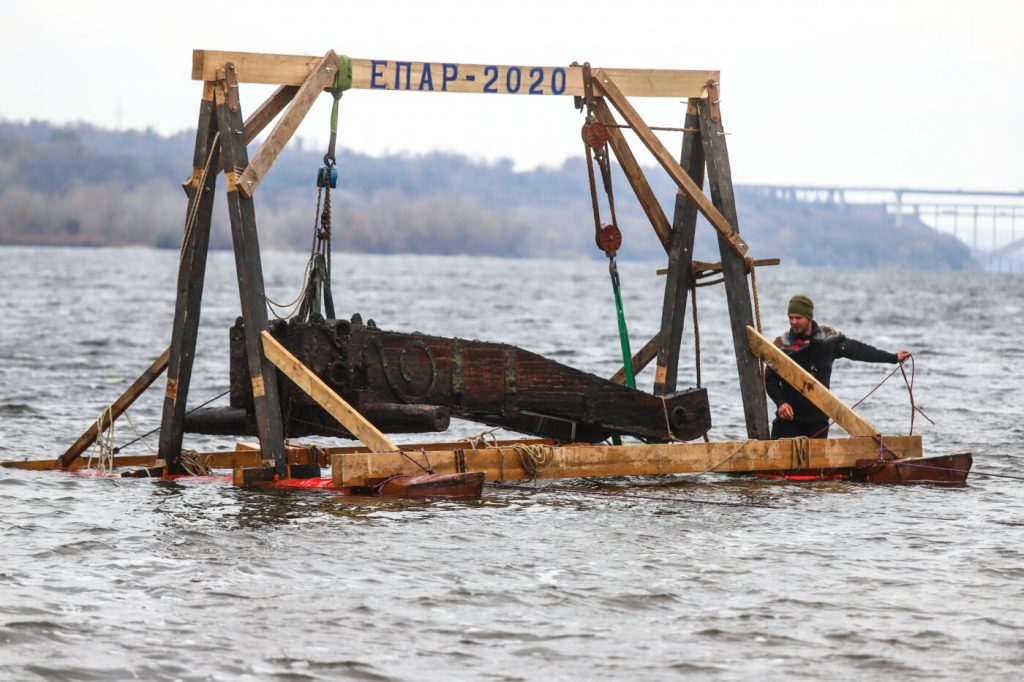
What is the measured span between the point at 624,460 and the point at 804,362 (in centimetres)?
228

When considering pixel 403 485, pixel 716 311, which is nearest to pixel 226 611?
pixel 403 485

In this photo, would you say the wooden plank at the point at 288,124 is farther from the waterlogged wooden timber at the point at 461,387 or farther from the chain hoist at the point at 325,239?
the waterlogged wooden timber at the point at 461,387

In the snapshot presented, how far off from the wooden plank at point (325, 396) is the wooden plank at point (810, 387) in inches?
136

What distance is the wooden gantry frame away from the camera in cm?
1095

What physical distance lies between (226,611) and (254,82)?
16.7 feet

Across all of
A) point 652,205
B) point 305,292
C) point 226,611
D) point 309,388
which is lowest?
point 226,611

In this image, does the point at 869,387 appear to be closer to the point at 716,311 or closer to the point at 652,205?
the point at 652,205

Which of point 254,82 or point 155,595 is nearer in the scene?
point 155,595

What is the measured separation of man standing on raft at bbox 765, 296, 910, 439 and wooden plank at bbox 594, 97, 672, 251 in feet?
4.54

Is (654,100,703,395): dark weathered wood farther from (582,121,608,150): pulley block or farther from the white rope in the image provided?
the white rope

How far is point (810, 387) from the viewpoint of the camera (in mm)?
12016

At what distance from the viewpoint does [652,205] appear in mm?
13266

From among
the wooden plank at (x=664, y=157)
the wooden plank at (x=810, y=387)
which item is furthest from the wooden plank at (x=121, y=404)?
the wooden plank at (x=810, y=387)

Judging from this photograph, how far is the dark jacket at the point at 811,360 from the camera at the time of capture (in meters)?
12.5
